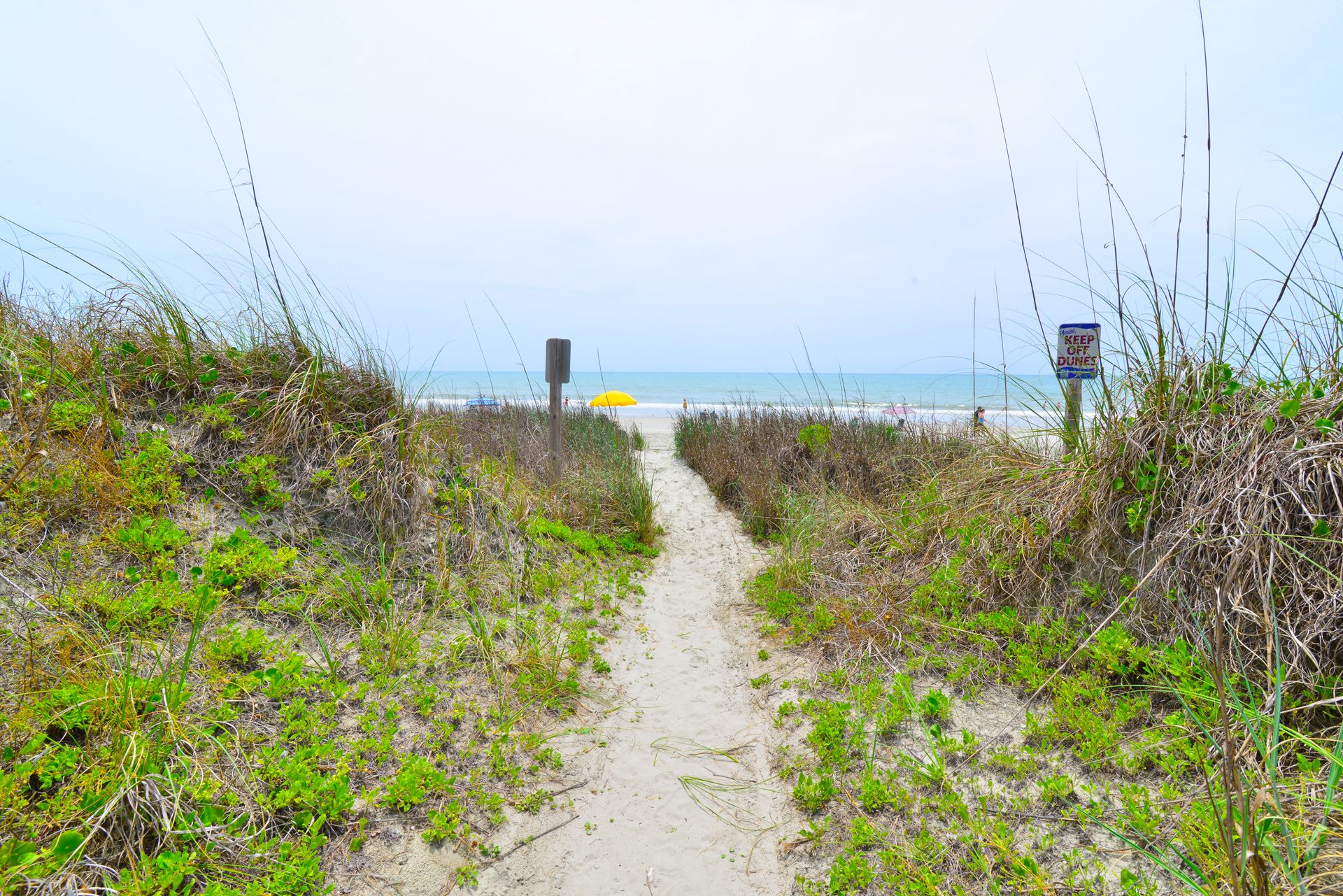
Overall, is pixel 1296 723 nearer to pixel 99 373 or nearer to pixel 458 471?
pixel 458 471

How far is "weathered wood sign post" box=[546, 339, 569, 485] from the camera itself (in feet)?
23.2

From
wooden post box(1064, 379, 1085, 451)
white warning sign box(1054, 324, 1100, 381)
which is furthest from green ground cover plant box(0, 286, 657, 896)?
white warning sign box(1054, 324, 1100, 381)

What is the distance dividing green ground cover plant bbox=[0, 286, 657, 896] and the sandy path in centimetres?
22

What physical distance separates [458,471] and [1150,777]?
452 cm

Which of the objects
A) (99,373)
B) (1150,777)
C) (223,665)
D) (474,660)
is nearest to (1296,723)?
(1150,777)

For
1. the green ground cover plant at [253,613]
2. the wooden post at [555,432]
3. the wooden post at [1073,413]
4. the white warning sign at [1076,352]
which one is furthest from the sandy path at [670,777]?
the white warning sign at [1076,352]

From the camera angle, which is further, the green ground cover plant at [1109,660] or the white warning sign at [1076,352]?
the white warning sign at [1076,352]

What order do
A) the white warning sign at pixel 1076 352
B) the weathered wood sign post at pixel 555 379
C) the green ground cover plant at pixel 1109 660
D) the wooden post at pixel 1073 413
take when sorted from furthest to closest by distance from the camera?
1. the weathered wood sign post at pixel 555 379
2. the white warning sign at pixel 1076 352
3. the wooden post at pixel 1073 413
4. the green ground cover plant at pixel 1109 660

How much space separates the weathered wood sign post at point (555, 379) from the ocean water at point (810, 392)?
30 cm

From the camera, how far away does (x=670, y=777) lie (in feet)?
10.2

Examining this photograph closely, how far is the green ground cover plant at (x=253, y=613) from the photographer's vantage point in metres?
2.23

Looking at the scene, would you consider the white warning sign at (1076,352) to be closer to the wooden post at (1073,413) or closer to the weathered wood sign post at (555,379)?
the wooden post at (1073,413)

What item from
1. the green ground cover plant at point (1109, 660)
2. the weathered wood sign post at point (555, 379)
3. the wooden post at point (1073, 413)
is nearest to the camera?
the green ground cover plant at point (1109, 660)

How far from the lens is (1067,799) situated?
256cm
